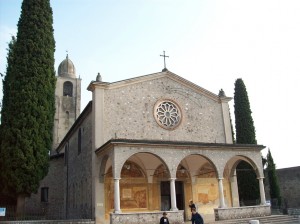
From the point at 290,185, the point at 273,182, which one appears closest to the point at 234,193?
the point at 273,182

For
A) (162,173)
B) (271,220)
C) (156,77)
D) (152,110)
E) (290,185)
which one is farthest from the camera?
(290,185)

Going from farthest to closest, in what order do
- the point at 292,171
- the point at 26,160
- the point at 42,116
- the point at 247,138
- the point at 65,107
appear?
the point at 65,107 → the point at 292,171 → the point at 247,138 → the point at 42,116 → the point at 26,160

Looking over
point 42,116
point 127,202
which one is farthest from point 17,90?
point 127,202

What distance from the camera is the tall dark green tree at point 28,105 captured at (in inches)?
624

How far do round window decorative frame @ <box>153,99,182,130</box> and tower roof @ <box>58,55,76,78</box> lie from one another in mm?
22547

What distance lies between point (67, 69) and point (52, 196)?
60.8 ft

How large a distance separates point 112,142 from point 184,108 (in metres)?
6.77

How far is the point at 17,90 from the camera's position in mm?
16844

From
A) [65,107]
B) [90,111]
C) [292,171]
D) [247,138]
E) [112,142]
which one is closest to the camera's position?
[112,142]

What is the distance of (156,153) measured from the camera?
1579cm

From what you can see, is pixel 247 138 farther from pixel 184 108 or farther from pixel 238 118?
pixel 184 108

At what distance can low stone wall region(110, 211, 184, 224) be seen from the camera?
46.2ft

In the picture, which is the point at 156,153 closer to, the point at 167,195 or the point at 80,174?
the point at 167,195

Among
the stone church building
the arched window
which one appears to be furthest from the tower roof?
the stone church building
